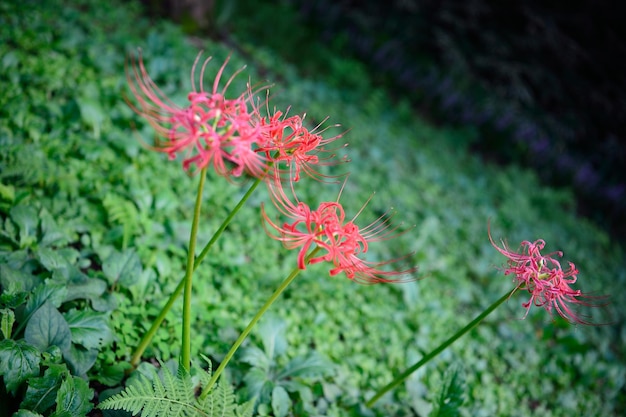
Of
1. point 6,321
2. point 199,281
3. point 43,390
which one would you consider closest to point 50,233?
point 6,321

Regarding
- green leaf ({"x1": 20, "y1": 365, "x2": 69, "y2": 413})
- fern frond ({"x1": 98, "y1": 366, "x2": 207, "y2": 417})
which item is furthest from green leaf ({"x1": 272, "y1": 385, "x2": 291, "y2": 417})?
green leaf ({"x1": 20, "y1": 365, "x2": 69, "y2": 413})

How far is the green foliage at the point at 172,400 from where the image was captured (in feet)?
4.33

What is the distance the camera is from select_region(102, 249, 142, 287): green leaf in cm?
205

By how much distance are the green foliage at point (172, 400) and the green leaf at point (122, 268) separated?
73 centimetres

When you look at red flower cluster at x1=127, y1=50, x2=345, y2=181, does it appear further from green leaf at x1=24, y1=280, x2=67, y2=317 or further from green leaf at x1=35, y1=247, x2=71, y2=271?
green leaf at x1=35, y1=247, x2=71, y2=271

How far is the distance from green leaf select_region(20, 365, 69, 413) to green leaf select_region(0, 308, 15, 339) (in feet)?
0.76

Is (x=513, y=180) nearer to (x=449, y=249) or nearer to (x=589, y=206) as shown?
(x=589, y=206)

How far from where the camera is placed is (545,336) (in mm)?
3508

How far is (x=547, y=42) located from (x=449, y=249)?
398 centimetres

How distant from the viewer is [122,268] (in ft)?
6.84

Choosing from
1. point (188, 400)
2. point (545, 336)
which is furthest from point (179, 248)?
point (545, 336)

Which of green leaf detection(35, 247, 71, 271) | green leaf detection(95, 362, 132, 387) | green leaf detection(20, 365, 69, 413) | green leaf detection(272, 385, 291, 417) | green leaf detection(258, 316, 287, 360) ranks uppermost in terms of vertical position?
green leaf detection(258, 316, 287, 360)

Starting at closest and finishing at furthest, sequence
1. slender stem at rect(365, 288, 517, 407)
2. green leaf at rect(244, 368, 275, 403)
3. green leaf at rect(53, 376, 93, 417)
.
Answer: green leaf at rect(53, 376, 93, 417) < slender stem at rect(365, 288, 517, 407) < green leaf at rect(244, 368, 275, 403)

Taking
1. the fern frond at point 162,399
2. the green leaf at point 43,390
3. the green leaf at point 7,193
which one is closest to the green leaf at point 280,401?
the fern frond at point 162,399
